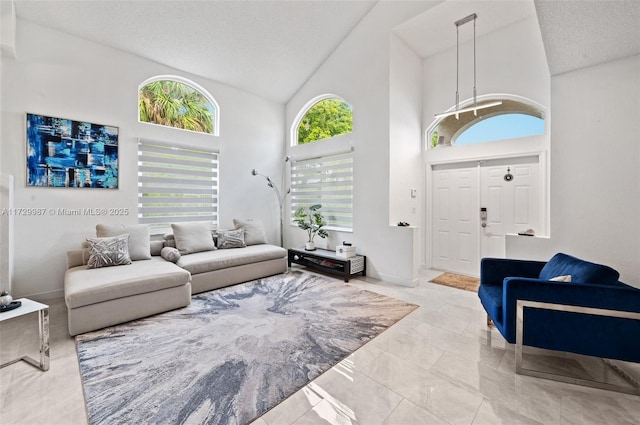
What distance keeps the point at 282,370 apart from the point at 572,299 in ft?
6.93

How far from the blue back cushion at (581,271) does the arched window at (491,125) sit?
252 centimetres

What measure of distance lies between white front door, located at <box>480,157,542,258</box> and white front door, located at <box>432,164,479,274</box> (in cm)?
15

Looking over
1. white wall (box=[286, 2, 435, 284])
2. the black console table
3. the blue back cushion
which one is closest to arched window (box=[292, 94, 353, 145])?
white wall (box=[286, 2, 435, 284])

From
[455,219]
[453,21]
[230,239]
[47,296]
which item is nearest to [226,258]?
[230,239]

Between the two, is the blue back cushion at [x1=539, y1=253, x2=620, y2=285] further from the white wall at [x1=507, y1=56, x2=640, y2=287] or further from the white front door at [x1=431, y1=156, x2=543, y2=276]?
the white front door at [x1=431, y1=156, x2=543, y2=276]

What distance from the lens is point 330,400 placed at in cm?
175

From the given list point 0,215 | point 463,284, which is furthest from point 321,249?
point 0,215

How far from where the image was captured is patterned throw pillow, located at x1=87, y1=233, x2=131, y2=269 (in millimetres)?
3184

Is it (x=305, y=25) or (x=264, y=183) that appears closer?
(x=305, y=25)

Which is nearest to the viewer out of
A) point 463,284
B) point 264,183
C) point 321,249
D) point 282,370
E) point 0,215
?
point 282,370

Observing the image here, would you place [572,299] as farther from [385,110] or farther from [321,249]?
[321,249]

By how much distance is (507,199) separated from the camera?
4320mm

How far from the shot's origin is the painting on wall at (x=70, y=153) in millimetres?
3344

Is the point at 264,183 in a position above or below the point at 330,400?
above
